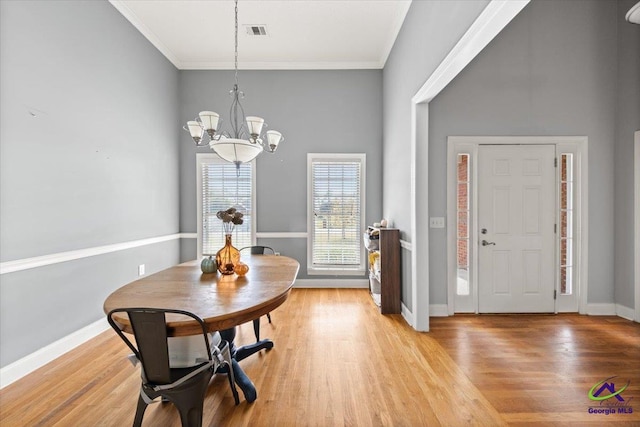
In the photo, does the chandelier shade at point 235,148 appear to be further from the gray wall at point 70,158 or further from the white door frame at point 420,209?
the white door frame at point 420,209

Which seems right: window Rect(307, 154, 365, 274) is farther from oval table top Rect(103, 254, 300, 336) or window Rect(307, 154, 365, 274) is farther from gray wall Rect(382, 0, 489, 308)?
oval table top Rect(103, 254, 300, 336)

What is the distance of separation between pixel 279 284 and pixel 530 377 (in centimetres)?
202

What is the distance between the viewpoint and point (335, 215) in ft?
16.1

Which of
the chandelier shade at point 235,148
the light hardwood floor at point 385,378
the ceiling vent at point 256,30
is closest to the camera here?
the light hardwood floor at point 385,378

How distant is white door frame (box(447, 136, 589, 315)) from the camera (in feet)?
12.0

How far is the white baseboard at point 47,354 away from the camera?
7.30 ft

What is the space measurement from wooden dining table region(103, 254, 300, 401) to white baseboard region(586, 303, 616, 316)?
3.65 m

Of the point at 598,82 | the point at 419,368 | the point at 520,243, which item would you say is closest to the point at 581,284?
the point at 520,243

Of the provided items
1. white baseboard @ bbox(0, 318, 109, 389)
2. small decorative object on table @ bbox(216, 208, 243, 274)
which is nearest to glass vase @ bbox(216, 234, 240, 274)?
small decorative object on table @ bbox(216, 208, 243, 274)

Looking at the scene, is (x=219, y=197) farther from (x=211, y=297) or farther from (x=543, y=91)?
(x=543, y=91)

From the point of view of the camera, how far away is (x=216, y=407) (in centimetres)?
196

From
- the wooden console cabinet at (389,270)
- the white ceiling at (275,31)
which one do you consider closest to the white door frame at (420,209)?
the wooden console cabinet at (389,270)

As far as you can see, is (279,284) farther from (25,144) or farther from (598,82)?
(598,82)

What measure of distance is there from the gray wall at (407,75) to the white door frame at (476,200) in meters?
0.56
